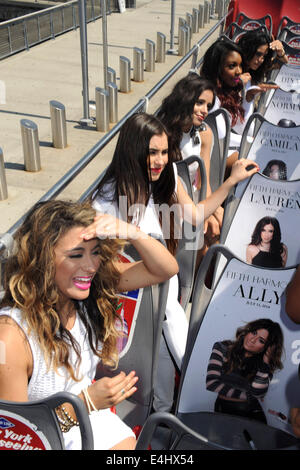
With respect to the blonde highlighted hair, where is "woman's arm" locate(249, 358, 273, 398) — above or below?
below

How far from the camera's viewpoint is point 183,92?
3.83m

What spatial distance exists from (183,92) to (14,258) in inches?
89.2

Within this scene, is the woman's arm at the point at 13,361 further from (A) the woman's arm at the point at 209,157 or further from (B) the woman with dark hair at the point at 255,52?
(B) the woman with dark hair at the point at 255,52

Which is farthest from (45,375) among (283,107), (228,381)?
(283,107)

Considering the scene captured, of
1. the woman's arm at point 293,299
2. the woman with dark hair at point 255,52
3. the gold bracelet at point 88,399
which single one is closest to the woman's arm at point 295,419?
the woman's arm at point 293,299

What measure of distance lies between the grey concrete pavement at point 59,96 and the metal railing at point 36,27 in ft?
0.64

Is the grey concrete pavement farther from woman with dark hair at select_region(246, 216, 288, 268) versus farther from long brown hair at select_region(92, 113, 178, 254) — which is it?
woman with dark hair at select_region(246, 216, 288, 268)

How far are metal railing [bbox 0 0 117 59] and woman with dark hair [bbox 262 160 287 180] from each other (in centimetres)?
883

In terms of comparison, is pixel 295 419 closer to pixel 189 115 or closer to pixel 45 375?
pixel 45 375

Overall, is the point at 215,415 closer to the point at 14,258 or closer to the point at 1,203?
the point at 14,258

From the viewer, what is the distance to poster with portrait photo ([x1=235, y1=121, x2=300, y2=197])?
3812mm

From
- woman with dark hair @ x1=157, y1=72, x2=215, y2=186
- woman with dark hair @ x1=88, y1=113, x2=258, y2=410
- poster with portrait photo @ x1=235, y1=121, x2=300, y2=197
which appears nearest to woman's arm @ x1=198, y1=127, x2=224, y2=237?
woman with dark hair @ x1=157, y1=72, x2=215, y2=186

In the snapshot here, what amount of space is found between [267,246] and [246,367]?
3.74 feet

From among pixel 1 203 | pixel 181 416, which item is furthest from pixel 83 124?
pixel 181 416
